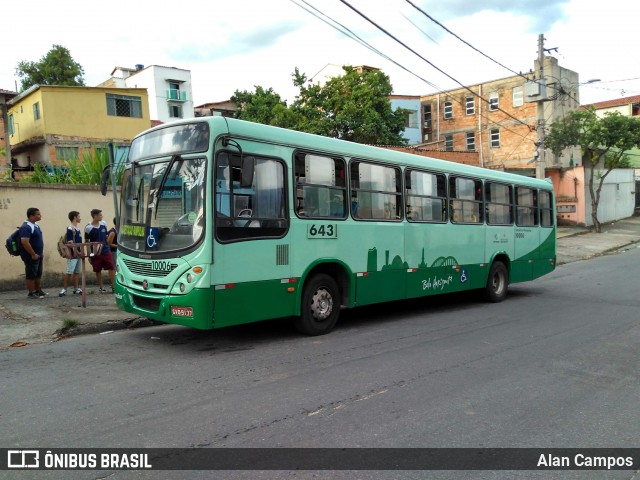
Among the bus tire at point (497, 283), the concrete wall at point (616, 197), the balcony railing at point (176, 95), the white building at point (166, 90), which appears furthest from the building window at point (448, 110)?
the bus tire at point (497, 283)

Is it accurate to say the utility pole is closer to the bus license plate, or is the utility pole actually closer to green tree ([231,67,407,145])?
green tree ([231,67,407,145])

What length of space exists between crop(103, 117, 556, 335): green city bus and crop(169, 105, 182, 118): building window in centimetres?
4529

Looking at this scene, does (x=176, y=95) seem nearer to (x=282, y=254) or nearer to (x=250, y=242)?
(x=282, y=254)

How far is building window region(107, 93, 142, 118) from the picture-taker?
28.8 metres

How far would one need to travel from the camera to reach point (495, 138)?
140ft

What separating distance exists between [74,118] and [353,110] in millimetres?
16399

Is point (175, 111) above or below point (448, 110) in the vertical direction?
above

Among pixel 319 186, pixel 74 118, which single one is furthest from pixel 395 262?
pixel 74 118

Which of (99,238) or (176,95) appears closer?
(99,238)

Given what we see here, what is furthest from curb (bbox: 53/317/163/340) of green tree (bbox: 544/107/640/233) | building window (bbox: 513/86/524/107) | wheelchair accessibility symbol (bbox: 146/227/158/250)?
building window (bbox: 513/86/524/107)

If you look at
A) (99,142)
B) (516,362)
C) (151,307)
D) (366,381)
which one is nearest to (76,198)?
(151,307)

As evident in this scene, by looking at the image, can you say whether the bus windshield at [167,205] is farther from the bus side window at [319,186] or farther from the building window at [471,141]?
the building window at [471,141]

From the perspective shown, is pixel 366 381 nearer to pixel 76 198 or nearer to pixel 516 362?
pixel 516 362

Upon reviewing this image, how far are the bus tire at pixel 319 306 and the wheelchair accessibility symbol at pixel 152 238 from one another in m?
Result: 2.18
